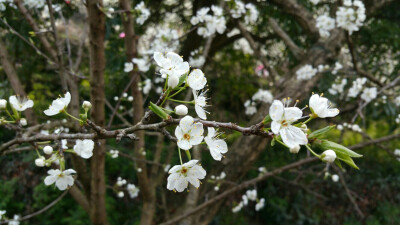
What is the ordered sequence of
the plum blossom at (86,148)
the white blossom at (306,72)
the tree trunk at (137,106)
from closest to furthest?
the plum blossom at (86,148)
the tree trunk at (137,106)
the white blossom at (306,72)

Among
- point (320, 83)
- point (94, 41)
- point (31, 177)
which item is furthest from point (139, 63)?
point (31, 177)

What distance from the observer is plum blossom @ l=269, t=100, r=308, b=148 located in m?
0.76

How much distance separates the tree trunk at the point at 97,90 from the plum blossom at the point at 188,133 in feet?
2.24

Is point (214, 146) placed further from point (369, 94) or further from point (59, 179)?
point (369, 94)

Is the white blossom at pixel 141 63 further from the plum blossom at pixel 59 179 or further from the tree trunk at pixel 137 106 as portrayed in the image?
the plum blossom at pixel 59 179

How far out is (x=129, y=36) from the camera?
215 cm

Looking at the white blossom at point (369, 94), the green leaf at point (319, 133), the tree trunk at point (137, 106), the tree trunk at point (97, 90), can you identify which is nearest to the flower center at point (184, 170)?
the green leaf at point (319, 133)

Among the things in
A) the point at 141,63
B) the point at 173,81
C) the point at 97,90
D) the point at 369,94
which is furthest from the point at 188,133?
the point at 369,94

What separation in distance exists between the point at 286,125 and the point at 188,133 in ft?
0.76

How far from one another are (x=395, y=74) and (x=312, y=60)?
64cm

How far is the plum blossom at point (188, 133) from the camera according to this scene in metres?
0.80

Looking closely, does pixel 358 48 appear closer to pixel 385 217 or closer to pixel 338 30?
pixel 338 30

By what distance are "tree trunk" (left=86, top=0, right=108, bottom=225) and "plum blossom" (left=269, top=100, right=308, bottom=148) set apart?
2.82ft

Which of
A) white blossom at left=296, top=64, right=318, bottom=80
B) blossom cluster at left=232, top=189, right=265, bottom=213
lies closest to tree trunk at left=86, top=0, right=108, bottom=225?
blossom cluster at left=232, top=189, right=265, bottom=213
